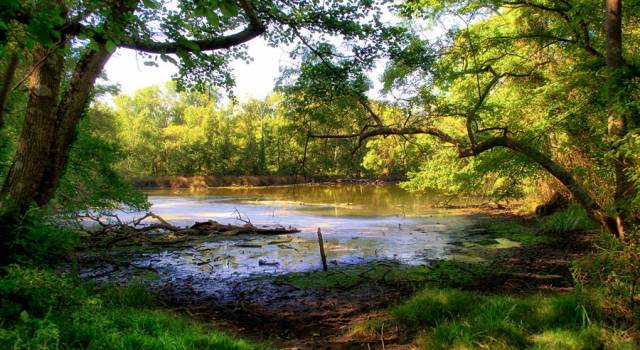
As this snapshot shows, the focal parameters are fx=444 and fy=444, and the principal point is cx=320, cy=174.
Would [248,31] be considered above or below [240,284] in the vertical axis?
above

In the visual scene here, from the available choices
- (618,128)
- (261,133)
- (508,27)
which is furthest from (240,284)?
(261,133)

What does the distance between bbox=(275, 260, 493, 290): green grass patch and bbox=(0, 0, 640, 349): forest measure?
83mm

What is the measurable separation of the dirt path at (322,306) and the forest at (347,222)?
2.0 inches

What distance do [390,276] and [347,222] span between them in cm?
1073

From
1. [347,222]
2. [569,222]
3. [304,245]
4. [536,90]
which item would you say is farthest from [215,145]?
[536,90]

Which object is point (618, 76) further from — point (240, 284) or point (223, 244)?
point (223, 244)

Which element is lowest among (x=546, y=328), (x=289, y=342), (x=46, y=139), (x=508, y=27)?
(x=289, y=342)

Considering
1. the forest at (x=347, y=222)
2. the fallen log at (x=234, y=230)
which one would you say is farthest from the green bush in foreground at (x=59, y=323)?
the fallen log at (x=234, y=230)

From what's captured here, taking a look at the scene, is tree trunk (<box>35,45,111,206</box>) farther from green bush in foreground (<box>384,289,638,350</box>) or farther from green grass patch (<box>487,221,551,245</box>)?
green grass patch (<box>487,221,551,245</box>)

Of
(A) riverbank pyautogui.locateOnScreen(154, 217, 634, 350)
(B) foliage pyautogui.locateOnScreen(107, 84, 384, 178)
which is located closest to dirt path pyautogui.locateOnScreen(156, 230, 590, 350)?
(A) riverbank pyautogui.locateOnScreen(154, 217, 634, 350)

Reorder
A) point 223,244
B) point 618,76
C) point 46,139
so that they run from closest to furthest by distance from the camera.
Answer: point 46,139 < point 618,76 < point 223,244

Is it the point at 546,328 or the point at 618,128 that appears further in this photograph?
the point at 618,128

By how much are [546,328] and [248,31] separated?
17.0 feet

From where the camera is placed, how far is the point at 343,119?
9461mm
